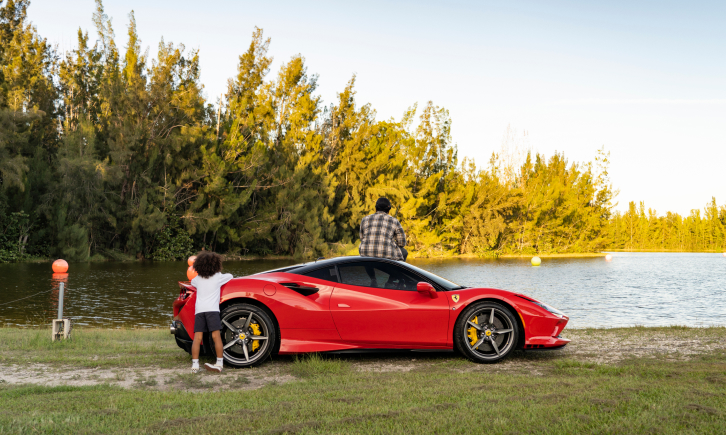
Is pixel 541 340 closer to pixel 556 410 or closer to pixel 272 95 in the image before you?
pixel 556 410

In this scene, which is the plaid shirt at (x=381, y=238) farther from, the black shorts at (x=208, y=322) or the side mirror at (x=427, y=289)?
the black shorts at (x=208, y=322)

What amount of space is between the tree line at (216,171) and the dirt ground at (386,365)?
31844 millimetres

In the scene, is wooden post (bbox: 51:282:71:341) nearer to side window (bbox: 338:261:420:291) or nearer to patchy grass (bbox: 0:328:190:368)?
patchy grass (bbox: 0:328:190:368)

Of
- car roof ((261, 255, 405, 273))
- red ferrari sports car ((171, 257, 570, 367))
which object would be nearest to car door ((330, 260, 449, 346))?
red ferrari sports car ((171, 257, 570, 367))

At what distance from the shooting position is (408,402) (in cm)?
456

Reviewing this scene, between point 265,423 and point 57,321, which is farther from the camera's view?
point 57,321

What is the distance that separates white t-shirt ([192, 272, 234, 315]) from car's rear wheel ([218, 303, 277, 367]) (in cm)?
26

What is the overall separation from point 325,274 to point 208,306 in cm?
141

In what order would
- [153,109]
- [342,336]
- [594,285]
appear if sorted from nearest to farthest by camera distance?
[342,336] < [594,285] < [153,109]

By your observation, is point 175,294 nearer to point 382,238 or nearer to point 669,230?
point 382,238

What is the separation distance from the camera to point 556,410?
4.17 metres

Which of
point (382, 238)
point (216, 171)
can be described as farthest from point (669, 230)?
point (382, 238)

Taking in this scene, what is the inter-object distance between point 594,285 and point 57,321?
913 inches

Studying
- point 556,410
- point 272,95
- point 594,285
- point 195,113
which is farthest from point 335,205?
point 556,410
